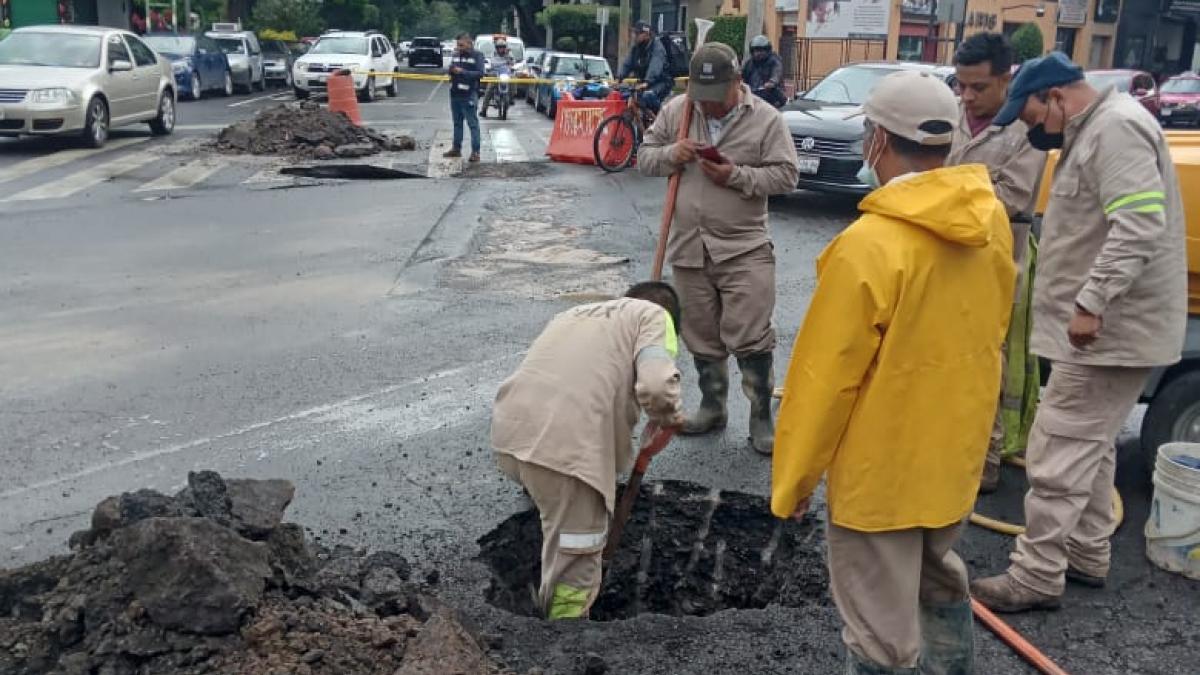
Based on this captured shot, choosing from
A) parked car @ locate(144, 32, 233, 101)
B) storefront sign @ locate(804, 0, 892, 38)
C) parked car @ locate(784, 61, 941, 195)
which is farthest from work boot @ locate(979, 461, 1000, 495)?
storefront sign @ locate(804, 0, 892, 38)

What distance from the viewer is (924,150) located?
284 centimetres

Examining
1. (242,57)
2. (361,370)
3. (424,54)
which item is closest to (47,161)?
(361,370)

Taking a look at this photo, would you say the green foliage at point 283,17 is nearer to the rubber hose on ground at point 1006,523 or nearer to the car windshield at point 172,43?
the car windshield at point 172,43

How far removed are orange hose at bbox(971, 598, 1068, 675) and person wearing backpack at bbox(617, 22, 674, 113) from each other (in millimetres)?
12993

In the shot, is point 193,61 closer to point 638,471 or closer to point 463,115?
point 463,115

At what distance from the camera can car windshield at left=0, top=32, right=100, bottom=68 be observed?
16.9m

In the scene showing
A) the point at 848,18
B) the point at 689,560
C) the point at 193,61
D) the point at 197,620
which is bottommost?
the point at 689,560

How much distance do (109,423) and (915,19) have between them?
36571 mm

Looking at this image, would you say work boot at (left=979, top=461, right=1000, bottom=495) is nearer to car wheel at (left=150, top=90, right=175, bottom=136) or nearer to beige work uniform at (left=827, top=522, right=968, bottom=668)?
beige work uniform at (left=827, top=522, right=968, bottom=668)

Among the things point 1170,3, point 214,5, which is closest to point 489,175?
point 1170,3

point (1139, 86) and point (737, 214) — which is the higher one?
point (1139, 86)

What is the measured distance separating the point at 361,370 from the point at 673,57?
10780 mm

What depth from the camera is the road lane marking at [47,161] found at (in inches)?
567

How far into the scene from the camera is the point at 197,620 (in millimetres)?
3213
